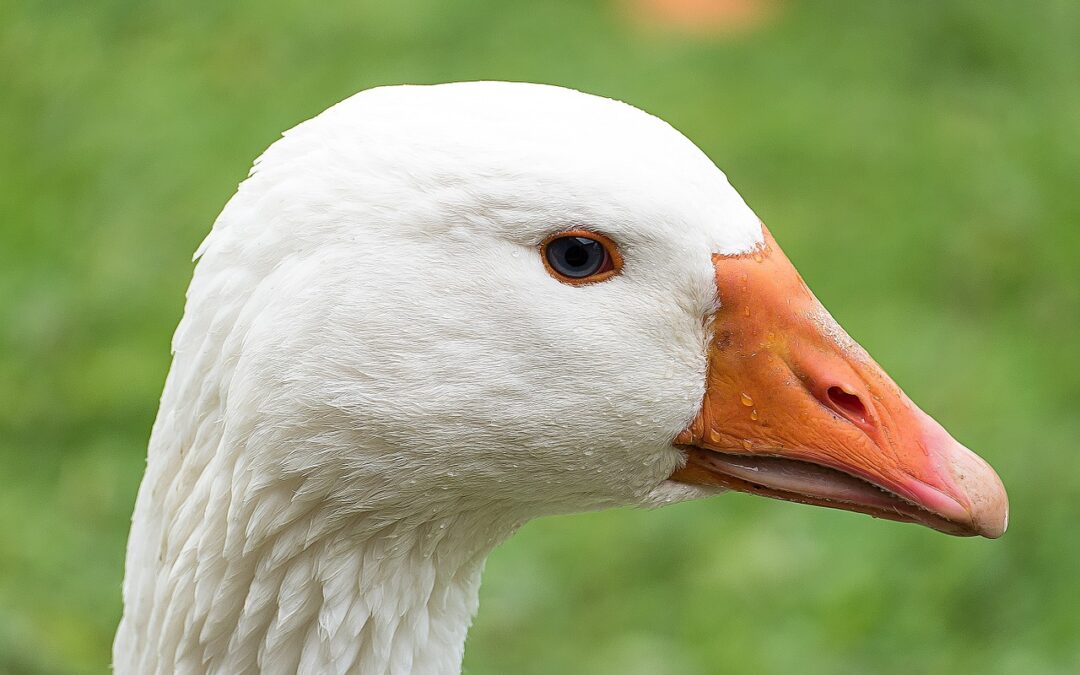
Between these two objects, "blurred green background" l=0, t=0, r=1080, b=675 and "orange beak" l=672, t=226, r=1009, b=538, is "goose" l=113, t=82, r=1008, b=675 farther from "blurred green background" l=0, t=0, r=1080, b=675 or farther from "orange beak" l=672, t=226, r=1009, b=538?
"blurred green background" l=0, t=0, r=1080, b=675

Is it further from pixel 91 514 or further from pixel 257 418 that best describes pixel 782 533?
pixel 257 418

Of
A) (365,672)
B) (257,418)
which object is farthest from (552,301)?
(365,672)

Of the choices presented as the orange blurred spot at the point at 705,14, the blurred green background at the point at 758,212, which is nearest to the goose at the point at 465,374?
the blurred green background at the point at 758,212

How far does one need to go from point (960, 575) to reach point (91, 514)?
298 cm

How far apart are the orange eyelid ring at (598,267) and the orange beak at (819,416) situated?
0.63 feet

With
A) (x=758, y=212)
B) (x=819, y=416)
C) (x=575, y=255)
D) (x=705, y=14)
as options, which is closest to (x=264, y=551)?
(x=575, y=255)

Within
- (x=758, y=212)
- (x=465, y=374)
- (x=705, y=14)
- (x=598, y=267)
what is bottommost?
(x=465, y=374)

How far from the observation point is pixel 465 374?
212 cm

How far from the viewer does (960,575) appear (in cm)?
450

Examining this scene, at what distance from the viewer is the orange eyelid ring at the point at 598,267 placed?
2.10 m

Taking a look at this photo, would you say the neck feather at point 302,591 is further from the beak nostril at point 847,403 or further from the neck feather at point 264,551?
the beak nostril at point 847,403

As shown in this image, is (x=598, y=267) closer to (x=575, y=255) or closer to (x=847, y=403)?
(x=575, y=255)

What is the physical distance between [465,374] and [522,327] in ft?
0.38

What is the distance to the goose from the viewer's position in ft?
6.88
